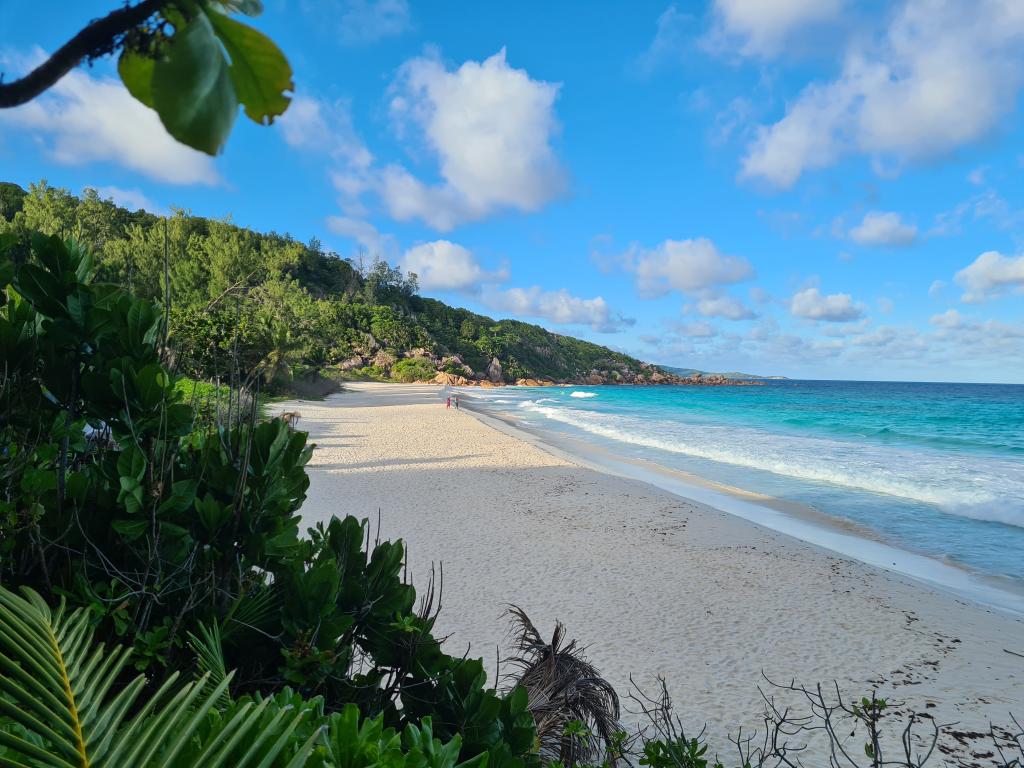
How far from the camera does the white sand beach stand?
15.9 feet

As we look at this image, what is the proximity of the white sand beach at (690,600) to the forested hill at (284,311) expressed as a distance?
339cm

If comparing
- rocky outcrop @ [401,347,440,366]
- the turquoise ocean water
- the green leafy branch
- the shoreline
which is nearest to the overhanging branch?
the green leafy branch

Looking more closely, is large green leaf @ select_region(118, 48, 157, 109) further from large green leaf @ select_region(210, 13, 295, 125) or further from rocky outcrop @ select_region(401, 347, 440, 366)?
rocky outcrop @ select_region(401, 347, 440, 366)

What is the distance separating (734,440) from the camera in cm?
2447

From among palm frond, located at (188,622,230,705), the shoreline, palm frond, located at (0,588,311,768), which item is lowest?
the shoreline

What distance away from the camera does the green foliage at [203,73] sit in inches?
16.1

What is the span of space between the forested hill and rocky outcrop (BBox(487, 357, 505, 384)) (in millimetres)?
296

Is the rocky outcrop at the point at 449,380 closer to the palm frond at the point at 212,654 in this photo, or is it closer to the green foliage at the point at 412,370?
the green foliage at the point at 412,370

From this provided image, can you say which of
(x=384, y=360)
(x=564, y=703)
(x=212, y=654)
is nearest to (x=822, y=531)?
(x=564, y=703)

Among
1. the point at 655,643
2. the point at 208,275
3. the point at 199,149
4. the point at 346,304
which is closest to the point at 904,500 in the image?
the point at 655,643

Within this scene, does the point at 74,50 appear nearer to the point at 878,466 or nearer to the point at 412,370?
the point at 878,466

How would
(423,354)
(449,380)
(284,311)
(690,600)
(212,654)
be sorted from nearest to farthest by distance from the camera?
(212,654) < (690,600) < (284,311) < (449,380) < (423,354)

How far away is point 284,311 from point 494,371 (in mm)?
62541

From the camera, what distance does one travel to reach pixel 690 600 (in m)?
6.49
